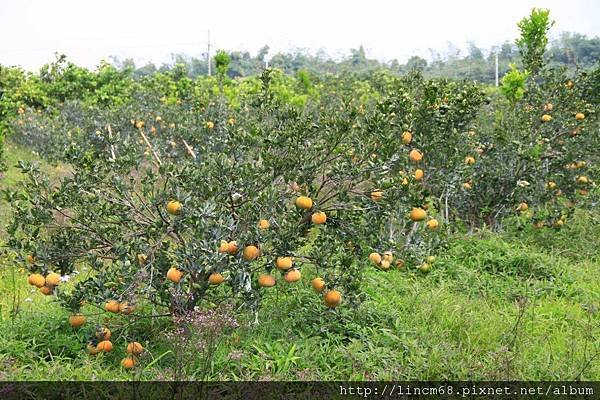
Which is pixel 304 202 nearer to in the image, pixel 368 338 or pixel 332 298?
pixel 332 298

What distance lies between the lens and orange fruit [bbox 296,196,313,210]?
306cm

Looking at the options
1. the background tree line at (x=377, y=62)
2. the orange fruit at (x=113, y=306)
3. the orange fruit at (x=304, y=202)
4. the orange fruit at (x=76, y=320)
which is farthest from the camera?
the background tree line at (x=377, y=62)

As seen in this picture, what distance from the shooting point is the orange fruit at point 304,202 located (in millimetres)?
3061

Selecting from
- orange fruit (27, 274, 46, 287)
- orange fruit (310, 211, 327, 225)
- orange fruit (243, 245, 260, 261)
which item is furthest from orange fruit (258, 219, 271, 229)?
orange fruit (27, 274, 46, 287)

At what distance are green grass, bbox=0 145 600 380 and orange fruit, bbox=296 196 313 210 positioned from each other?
2.07 feet

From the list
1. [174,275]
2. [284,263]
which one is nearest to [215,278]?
[174,275]

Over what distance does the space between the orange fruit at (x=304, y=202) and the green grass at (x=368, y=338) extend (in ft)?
2.07

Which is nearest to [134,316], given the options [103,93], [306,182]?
[306,182]

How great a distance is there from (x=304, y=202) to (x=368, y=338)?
30.7 inches

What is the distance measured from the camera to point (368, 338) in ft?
10.4

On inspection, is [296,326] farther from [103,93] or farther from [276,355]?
[103,93]

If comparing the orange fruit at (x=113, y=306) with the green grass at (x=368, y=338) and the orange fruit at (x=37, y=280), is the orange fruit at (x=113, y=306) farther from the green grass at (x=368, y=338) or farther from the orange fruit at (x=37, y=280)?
the orange fruit at (x=37, y=280)

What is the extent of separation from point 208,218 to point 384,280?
1.68 m

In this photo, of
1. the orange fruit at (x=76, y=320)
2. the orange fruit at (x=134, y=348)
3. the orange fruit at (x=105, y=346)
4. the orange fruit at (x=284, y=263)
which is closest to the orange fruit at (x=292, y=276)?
the orange fruit at (x=284, y=263)
